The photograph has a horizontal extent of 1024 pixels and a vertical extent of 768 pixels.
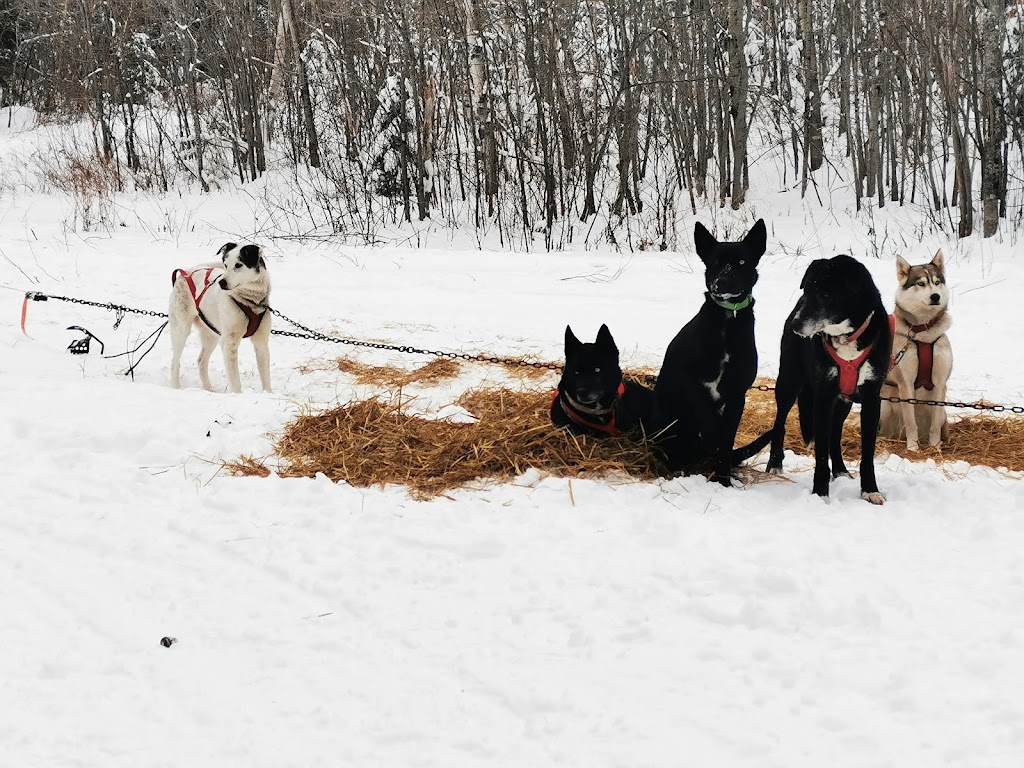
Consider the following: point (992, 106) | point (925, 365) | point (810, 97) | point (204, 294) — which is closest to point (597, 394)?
point (925, 365)

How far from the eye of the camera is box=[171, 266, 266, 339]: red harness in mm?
5945

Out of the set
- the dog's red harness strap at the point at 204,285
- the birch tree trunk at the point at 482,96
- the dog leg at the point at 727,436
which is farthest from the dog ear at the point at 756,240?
the birch tree trunk at the point at 482,96

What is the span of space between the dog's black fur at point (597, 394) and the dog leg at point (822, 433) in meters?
0.86

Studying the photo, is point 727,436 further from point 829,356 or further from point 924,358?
point 924,358

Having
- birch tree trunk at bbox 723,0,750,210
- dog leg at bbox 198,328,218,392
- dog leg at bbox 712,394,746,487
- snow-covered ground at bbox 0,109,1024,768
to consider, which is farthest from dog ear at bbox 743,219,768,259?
birch tree trunk at bbox 723,0,750,210

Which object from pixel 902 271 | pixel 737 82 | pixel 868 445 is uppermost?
pixel 737 82

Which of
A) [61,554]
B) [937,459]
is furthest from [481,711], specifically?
[937,459]

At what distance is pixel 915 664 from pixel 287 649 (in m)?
1.85

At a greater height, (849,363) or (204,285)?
(204,285)

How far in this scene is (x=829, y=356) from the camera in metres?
3.45

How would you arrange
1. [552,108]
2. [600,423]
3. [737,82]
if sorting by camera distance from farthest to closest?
[737,82] → [552,108] → [600,423]

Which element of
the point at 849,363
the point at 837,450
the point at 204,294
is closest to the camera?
the point at 849,363

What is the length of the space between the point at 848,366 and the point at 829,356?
9 cm

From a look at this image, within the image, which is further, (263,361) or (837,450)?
(263,361)
